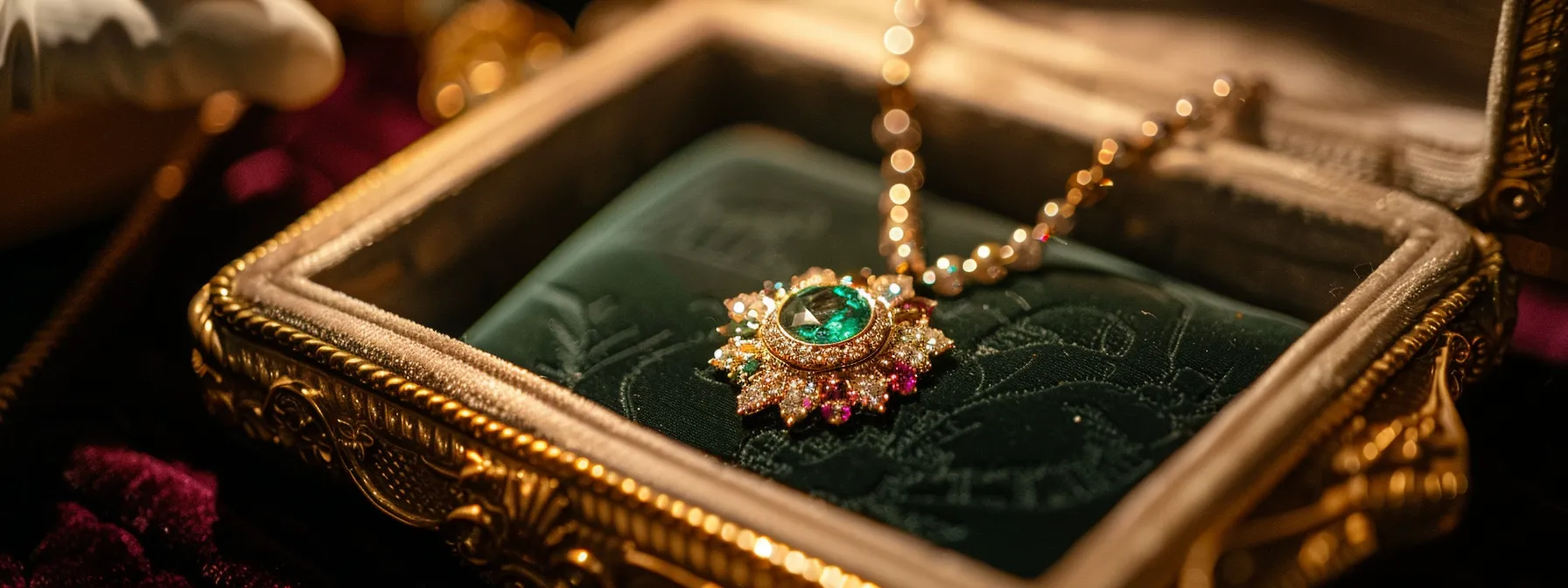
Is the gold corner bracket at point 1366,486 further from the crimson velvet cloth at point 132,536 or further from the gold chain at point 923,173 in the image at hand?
the crimson velvet cloth at point 132,536

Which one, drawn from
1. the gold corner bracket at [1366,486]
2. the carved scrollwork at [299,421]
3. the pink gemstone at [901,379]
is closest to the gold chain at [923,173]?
the pink gemstone at [901,379]

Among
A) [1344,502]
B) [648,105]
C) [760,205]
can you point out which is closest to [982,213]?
→ [760,205]

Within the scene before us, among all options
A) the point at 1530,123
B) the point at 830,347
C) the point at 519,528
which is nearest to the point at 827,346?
the point at 830,347

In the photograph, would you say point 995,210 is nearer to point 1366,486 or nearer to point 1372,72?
point 1372,72

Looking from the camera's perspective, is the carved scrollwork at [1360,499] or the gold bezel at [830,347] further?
the gold bezel at [830,347]

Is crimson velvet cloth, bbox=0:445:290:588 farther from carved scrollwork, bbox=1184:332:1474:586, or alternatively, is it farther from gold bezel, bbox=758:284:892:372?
carved scrollwork, bbox=1184:332:1474:586

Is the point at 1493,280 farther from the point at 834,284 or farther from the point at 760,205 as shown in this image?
the point at 760,205
